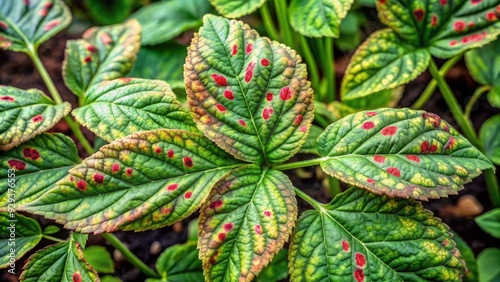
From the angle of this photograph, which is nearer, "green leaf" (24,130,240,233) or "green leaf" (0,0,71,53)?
"green leaf" (24,130,240,233)

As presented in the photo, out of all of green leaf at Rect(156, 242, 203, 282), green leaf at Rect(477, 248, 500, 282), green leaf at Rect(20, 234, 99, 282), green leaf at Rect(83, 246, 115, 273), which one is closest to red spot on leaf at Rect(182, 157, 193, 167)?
green leaf at Rect(20, 234, 99, 282)

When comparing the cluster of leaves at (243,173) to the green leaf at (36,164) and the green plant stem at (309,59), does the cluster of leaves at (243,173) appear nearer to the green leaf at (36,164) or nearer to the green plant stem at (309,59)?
the green leaf at (36,164)

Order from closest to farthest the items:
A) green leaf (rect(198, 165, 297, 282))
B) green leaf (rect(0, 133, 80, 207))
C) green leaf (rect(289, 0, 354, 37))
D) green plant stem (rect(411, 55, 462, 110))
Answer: green leaf (rect(198, 165, 297, 282)), green leaf (rect(0, 133, 80, 207)), green leaf (rect(289, 0, 354, 37)), green plant stem (rect(411, 55, 462, 110))

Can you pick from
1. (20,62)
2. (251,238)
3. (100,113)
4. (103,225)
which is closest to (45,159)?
(100,113)

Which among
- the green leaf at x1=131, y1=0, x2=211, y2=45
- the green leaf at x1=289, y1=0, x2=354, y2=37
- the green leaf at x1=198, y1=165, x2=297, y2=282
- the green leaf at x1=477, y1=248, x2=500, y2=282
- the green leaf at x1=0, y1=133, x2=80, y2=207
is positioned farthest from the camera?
the green leaf at x1=131, y1=0, x2=211, y2=45

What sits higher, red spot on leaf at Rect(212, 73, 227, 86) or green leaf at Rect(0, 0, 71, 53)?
red spot on leaf at Rect(212, 73, 227, 86)

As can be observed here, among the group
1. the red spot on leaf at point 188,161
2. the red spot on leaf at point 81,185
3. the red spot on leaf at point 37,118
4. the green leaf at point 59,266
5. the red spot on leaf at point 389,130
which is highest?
the red spot on leaf at point 389,130

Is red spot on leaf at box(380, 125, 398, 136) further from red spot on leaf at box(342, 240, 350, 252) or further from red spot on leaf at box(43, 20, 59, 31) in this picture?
red spot on leaf at box(43, 20, 59, 31)

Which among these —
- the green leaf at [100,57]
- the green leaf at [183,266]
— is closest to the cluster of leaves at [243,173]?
the green leaf at [100,57]
